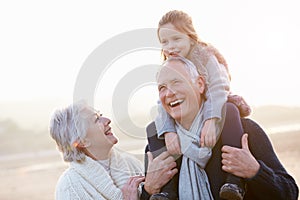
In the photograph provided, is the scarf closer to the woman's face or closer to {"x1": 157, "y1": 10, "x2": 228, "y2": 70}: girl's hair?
{"x1": 157, "y1": 10, "x2": 228, "y2": 70}: girl's hair

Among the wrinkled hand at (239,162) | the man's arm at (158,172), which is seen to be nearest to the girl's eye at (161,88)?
the man's arm at (158,172)

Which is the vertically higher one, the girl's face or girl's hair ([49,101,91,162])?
the girl's face

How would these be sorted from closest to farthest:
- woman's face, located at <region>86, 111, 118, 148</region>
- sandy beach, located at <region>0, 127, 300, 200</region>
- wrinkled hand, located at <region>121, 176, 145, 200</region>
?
wrinkled hand, located at <region>121, 176, 145, 200</region>, woman's face, located at <region>86, 111, 118, 148</region>, sandy beach, located at <region>0, 127, 300, 200</region>

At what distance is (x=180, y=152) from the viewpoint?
339 cm

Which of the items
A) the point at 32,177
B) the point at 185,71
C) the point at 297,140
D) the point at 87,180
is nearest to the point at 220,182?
the point at 185,71

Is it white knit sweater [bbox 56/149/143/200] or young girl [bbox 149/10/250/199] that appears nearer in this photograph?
Answer: young girl [bbox 149/10/250/199]

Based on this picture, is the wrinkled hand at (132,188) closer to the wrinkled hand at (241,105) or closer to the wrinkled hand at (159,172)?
the wrinkled hand at (159,172)

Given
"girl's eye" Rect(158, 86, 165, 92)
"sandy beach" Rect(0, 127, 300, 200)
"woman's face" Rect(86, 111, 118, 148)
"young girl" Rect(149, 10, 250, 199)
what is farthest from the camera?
"sandy beach" Rect(0, 127, 300, 200)

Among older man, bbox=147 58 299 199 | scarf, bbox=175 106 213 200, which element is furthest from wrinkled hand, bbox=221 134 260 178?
scarf, bbox=175 106 213 200

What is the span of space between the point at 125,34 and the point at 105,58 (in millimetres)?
170

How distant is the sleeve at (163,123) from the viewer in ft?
11.2

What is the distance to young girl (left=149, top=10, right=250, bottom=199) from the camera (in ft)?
10.8

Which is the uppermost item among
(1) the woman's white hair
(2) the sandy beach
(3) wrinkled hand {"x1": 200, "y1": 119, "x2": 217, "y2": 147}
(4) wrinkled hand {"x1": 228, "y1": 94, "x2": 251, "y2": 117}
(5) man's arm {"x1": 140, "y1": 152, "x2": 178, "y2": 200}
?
(1) the woman's white hair

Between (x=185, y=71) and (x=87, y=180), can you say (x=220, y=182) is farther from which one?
(x=87, y=180)
